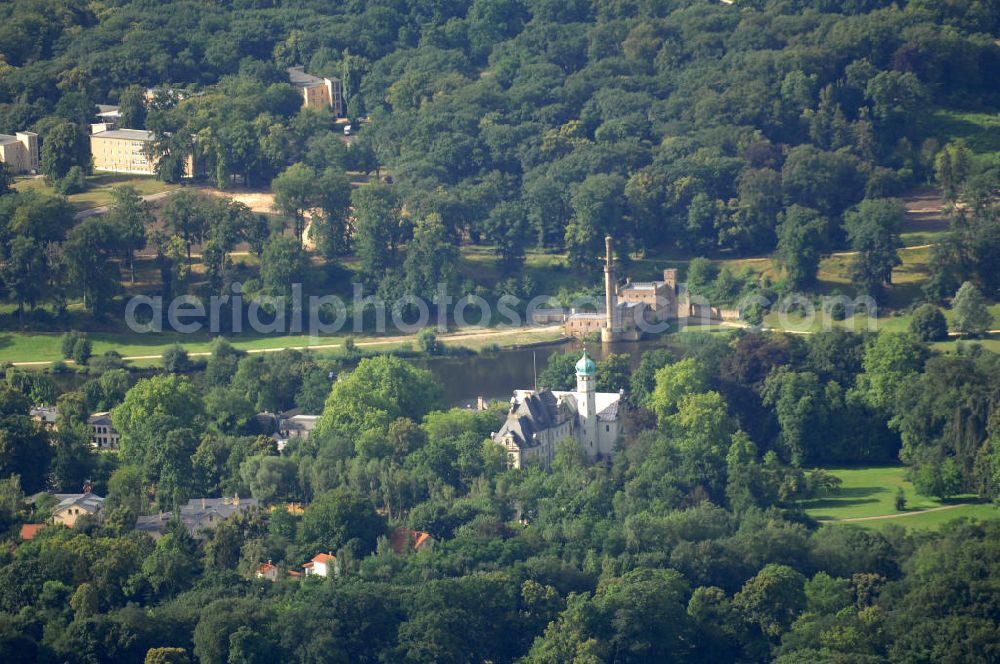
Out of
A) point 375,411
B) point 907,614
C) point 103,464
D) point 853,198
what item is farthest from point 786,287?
point 907,614

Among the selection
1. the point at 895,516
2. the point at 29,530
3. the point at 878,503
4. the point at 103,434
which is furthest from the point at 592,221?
the point at 29,530

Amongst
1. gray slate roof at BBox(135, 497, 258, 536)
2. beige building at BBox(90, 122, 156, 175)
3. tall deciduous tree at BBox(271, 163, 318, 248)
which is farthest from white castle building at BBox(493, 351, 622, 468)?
beige building at BBox(90, 122, 156, 175)

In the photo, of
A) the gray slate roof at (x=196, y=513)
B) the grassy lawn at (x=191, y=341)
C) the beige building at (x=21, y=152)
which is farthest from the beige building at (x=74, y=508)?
the beige building at (x=21, y=152)

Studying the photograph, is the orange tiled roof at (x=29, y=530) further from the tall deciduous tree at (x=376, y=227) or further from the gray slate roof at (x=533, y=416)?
the tall deciduous tree at (x=376, y=227)

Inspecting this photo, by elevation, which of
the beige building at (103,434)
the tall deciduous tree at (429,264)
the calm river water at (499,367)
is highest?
the tall deciduous tree at (429,264)

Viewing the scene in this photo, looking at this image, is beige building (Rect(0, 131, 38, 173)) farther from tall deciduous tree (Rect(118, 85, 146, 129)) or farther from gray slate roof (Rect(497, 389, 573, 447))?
gray slate roof (Rect(497, 389, 573, 447))
